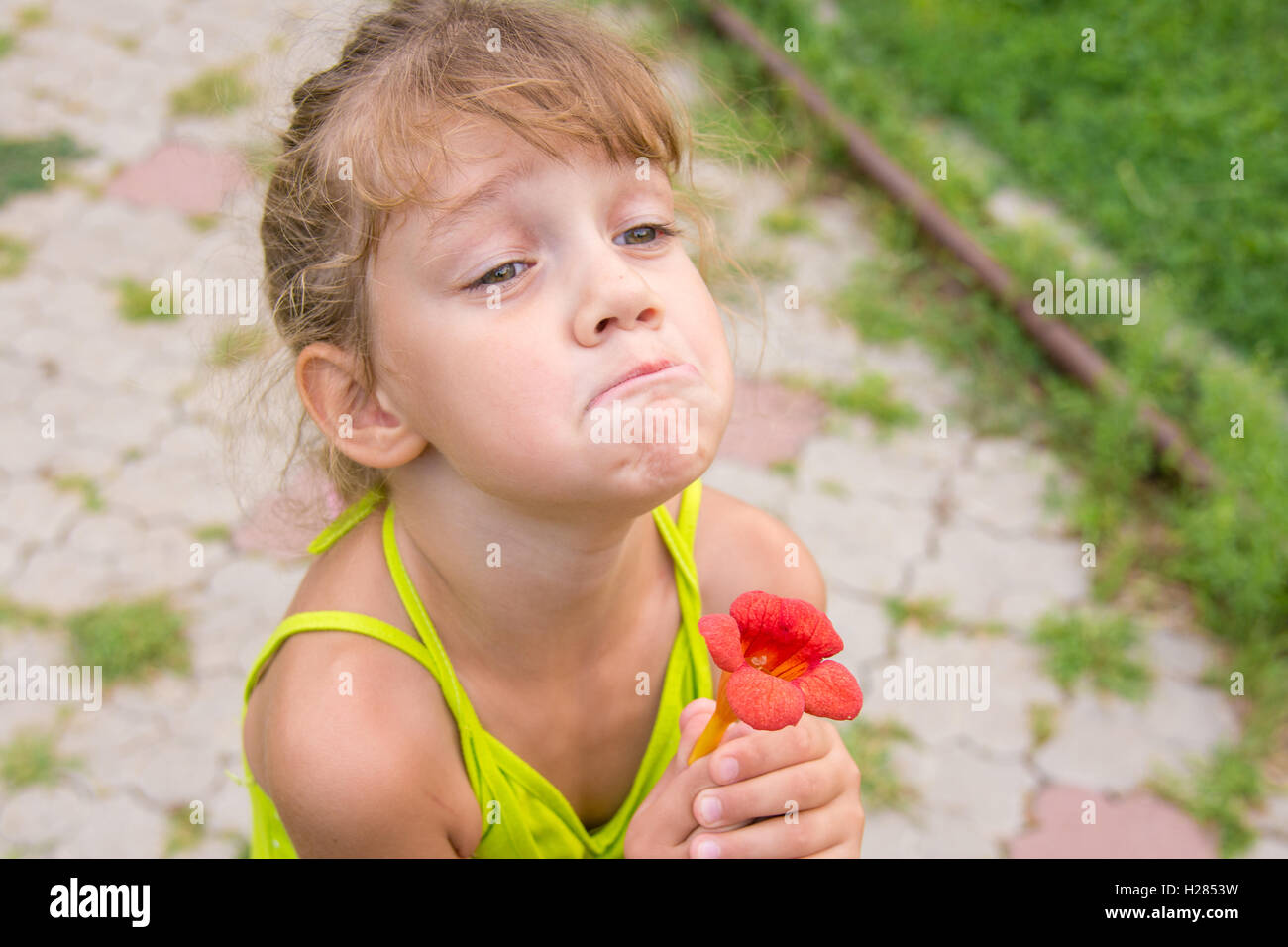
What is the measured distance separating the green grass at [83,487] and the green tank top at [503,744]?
5.98ft

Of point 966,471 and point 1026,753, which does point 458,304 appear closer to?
point 1026,753

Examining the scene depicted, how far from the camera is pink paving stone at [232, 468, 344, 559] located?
212 cm

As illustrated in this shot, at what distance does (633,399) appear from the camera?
135 cm

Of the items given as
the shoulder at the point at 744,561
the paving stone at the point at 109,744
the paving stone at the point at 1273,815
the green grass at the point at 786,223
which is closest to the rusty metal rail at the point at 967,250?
the green grass at the point at 786,223

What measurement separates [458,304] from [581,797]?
91cm

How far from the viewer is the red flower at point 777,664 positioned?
3.68 ft

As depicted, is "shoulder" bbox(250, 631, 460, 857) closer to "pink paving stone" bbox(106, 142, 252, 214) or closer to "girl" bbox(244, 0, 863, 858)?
"girl" bbox(244, 0, 863, 858)

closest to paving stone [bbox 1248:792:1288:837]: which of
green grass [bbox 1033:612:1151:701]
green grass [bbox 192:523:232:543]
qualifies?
green grass [bbox 1033:612:1151:701]

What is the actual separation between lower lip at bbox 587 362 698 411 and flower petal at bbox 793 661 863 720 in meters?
0.38

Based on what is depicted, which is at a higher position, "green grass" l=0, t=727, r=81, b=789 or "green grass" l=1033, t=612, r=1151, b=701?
"green grass" l=1033, t=612, r=1151, b=701

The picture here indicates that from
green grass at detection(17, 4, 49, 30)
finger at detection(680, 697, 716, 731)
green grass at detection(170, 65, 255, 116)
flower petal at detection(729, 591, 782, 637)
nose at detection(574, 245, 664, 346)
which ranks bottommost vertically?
finger at detection(680, 697, 716, 731)

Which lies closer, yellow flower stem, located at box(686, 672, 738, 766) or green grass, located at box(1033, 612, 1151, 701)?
yellow flower stem, located at box(686, 672, 738, 766)

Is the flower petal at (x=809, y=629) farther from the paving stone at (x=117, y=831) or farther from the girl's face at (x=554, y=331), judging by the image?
the paving stone at (x=117, y=831)
